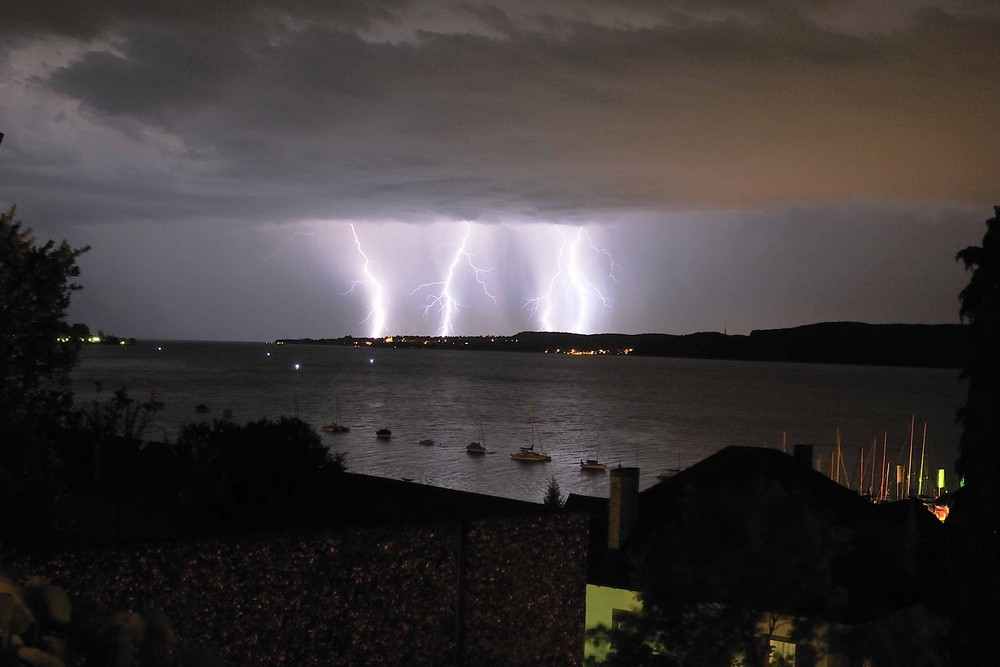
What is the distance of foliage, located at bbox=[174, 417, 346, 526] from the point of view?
431 inches

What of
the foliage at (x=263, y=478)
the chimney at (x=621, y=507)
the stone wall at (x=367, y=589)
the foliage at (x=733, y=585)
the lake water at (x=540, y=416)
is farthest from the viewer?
the lake water at (x=540, y=416)

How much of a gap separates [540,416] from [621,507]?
87802 millimetres

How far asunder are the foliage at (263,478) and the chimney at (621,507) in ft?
34.5

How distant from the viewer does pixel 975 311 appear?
66.4 ft

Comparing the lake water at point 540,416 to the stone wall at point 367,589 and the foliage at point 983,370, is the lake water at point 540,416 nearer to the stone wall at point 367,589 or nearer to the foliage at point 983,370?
the foliage at point 983,370

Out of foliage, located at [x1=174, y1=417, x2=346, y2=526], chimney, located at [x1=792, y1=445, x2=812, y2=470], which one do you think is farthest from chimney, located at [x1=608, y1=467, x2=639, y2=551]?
foliage, located at [x1=174, y1=417, x2=346, y2=526]

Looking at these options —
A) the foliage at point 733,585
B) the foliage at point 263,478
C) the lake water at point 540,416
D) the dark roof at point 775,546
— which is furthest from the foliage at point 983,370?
the lake water at point 540,416

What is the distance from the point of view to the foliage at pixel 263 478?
10.9m

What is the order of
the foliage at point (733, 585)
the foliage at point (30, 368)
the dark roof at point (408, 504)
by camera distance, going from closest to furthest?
the foliage at point (30, 368) → the dark roof at point (408, 504) → the foliage at point (733, 585)

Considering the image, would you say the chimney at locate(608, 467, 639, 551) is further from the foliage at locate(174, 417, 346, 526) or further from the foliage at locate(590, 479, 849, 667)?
the foliage at locate(174, 417, 346, 526)

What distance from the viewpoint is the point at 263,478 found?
11164mm

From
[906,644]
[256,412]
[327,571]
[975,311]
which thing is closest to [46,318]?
[327,571]

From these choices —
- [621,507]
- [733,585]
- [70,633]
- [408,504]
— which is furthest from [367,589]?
[621,507]

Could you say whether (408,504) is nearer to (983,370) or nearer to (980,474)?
(980,474)
